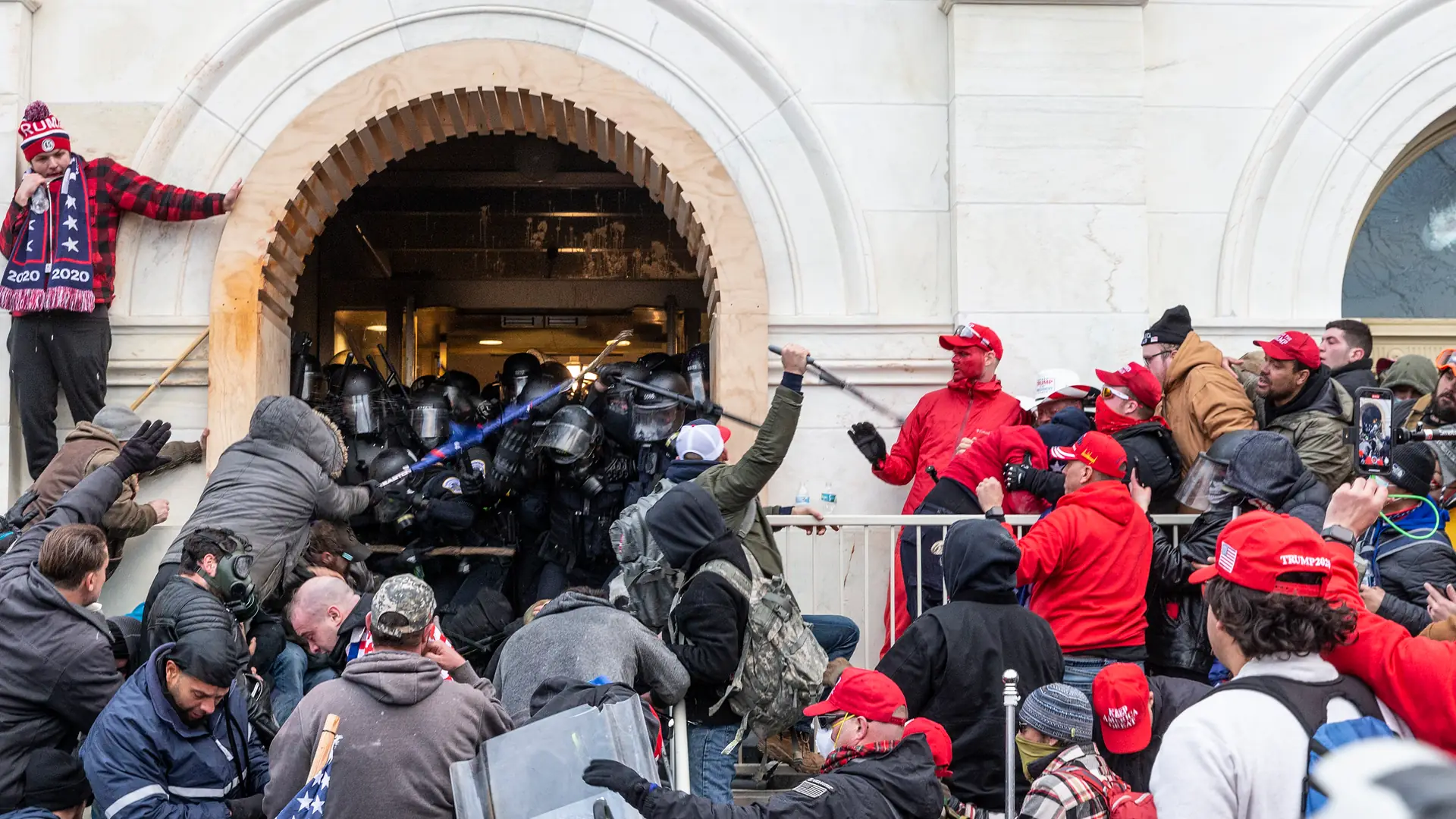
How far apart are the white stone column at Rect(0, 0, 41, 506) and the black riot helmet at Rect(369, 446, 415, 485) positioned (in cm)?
187

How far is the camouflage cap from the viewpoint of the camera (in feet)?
13.7

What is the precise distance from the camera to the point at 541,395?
8.87 meters

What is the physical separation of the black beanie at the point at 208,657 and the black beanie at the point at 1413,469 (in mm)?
4344

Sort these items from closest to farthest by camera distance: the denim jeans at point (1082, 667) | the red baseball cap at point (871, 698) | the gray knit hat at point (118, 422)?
1. the red baseball cap at point (871, 698)
2. the denim jeans at point (1082, 667)
3. the gray knit hat at point (118, 422)

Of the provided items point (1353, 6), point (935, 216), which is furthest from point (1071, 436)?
point (1353, 6)

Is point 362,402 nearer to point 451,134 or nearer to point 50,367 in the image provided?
point 451,134

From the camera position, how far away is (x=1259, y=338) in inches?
321

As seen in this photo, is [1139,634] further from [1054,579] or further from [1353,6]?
[1353,6]

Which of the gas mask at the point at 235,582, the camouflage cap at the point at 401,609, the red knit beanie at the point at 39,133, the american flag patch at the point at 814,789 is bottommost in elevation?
the american flag patch at the point at 814,789

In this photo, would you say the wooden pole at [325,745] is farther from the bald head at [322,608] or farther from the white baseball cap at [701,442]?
the white baseball cap at [701,442]

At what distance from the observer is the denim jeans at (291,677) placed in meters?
5.79

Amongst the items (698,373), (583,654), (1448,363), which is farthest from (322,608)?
(1448,363)

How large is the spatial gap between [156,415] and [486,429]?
1886 mm

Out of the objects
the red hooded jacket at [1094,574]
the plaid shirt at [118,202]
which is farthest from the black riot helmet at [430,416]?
the red hooded jacket at [1094,574]
